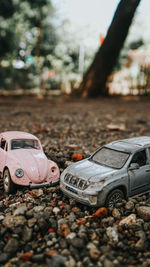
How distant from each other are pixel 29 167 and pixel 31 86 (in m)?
25.6

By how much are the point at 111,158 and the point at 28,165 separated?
1811mm

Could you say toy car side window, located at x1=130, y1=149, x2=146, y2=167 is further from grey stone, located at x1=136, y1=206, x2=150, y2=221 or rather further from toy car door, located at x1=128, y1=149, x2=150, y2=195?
grey stone, located at x1=136, y1=206, x2=150, y2=221

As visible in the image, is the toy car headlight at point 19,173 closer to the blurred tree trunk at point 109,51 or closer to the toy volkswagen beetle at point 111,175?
the toy volkswagen beetle at point 111,175

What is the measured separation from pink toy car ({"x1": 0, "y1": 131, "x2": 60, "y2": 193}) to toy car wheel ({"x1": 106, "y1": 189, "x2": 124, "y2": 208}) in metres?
1.40

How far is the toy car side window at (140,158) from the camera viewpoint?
5.56 metres

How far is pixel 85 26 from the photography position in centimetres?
3350

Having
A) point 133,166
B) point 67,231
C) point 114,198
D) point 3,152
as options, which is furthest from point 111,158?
point 3,152

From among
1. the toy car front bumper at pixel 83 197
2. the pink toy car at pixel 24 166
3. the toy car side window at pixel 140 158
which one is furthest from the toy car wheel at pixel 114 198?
the pink toy car at pixel 24 166

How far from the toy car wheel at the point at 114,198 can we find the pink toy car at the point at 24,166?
4.58 ft

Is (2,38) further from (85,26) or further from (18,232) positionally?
(18,232)

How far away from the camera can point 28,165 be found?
5617mm

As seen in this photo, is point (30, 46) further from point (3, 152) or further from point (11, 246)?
point (11, 246)

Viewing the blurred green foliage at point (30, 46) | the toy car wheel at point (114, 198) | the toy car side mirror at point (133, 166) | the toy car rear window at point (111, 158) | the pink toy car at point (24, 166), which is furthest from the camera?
the blurred green foliage at point (30, 46)

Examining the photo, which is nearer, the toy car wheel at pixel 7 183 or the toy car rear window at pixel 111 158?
the toy car rear window at pixel 111 158
